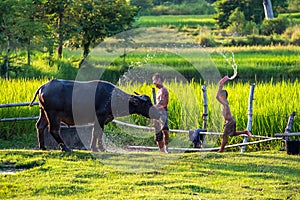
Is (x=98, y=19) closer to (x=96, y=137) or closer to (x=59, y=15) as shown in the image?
(x=59, y=15)

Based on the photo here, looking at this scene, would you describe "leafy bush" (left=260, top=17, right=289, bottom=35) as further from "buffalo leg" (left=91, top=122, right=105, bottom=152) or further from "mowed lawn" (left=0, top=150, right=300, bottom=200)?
"buffalo leg" (left=91, top=122, right=105, bottom=152)

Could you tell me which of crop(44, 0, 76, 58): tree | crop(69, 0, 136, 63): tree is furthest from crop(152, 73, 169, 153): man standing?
crop(44, 0, 76, 58): tree

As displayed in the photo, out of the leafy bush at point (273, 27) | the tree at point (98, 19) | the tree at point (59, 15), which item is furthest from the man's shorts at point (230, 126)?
the leafy bush at point (273, 27)

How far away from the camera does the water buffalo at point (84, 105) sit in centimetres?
966

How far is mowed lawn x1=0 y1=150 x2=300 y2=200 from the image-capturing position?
23.8 ft

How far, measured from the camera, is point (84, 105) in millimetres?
9773

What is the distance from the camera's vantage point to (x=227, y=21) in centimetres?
3866

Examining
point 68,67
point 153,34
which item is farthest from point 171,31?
point 68,67

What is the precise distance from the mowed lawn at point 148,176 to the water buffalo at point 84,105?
0.48 metres

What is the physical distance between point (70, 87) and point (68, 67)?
1094 centimetres

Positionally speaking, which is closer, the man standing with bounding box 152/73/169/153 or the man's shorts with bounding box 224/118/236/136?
the man's shorts with bounding box 224/118/236/136

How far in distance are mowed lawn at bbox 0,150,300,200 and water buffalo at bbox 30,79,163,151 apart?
479mm

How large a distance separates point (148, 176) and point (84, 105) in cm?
209

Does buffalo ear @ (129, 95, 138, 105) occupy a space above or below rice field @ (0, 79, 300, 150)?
above
